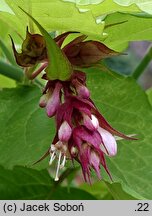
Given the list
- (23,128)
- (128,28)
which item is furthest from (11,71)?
(128,28)

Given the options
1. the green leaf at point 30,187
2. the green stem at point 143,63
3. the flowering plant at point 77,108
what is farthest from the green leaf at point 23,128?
the green stem at point 143,63

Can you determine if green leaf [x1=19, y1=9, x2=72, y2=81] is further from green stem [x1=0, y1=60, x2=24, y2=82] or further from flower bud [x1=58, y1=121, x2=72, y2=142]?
green stem [x1=0, y1=60, x2=24, y2=82]

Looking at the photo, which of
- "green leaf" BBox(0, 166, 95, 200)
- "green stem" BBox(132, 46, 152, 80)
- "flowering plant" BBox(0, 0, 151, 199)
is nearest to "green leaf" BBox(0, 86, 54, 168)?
"flowering plant" BBox(0, 0, 151, 199)

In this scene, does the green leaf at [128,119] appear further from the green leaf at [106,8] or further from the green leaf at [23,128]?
the green leaf at [106,8]

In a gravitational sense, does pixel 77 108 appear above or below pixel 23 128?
above

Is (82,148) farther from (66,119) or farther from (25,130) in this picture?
(25,130)

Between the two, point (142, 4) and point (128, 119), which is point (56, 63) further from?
point (128, 119)
